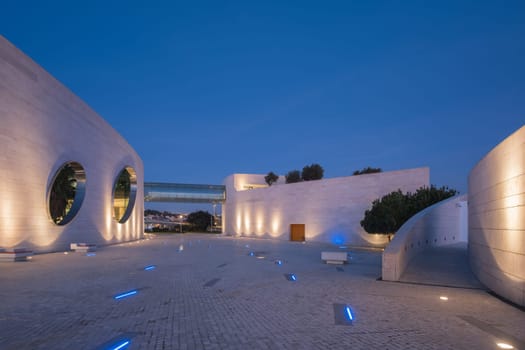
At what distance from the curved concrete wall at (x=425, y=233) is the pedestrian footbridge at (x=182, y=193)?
33.7 metres

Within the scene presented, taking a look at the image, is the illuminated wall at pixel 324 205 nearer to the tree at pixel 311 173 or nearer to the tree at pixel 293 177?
the tree at pixel 293 177

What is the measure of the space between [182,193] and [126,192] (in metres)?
17.2

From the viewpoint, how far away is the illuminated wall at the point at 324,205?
2767 cm

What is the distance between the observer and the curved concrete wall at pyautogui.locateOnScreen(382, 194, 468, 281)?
34.6 feet

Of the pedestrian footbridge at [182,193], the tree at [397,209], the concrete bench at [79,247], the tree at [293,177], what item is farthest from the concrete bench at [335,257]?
the tree at [293,177]

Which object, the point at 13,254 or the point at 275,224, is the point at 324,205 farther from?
the point at 13,254

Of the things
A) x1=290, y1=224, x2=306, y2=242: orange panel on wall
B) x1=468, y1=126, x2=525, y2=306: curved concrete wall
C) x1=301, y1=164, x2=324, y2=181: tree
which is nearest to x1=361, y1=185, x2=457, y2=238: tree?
x1=290, y1=224, x2=306, y2=242: orange panel on wall

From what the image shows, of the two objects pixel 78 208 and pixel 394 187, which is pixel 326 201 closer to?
pixel 394 187

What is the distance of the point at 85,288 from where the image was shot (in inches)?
348

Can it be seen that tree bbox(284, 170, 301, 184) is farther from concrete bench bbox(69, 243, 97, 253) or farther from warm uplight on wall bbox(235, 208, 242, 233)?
concrete bench bbox(69, 243, 97, 253)

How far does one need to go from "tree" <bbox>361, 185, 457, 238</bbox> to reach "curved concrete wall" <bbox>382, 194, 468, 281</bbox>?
5.16ft

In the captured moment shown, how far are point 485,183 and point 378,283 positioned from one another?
4121mm

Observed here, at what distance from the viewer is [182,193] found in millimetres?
52656

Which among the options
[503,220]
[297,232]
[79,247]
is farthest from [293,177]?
[503,220]
